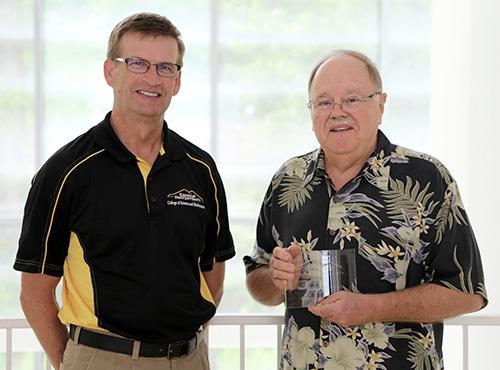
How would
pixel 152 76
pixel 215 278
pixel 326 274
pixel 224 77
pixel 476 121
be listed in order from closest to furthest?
pixel 326 274, pixel 152 76, pixel 215 278, pixel 476 121, pixel 224 77

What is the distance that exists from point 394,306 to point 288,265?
29 centimetres

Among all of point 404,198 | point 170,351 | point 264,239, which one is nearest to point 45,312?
point 170,351

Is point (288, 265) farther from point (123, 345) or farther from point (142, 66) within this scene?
point (142, 66)

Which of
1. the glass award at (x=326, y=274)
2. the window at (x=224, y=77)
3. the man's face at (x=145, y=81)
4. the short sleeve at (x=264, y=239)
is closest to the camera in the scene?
the glass award at (x=326, y=274)

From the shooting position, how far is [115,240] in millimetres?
2355

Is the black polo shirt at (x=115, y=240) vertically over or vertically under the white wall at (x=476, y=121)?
under

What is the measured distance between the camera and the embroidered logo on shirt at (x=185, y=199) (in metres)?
2.43

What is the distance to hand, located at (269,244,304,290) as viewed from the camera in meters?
2.27

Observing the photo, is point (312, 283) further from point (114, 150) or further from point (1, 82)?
point (1, 82)

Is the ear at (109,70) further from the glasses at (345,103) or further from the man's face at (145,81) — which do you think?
the glasses at (345,103)

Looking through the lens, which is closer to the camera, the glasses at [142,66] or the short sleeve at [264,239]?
the glasses at [142,66]

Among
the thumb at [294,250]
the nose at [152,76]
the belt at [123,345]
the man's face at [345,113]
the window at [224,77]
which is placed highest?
the window at [224,77]

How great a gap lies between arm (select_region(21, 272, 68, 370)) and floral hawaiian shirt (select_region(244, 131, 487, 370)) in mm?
663

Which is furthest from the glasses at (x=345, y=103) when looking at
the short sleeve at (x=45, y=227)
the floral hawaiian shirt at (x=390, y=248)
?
the short sleeve at (x=45, y=227)
